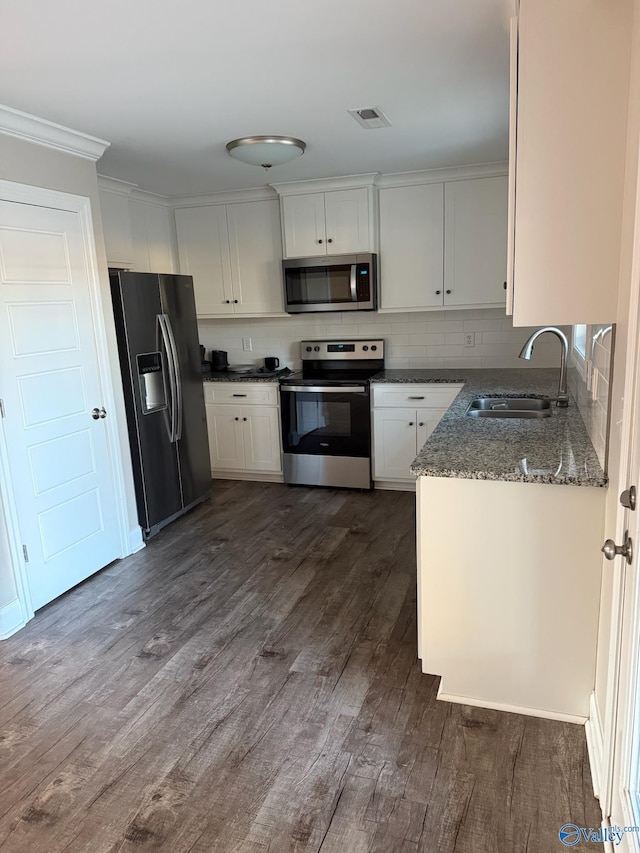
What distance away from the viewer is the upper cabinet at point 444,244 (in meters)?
4.11

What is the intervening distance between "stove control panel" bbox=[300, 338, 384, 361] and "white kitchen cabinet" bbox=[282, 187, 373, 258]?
0.74 m

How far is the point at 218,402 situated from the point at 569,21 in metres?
3.70

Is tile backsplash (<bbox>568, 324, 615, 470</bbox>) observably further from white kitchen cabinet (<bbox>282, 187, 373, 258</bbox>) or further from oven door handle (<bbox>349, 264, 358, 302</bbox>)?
Answer: white kitchen cabinet (<bbox>282, 187, 373, 258</bbox>)

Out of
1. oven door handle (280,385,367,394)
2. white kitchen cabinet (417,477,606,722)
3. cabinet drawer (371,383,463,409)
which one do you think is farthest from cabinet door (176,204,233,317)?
white kitchen cabinet (417,477,606,722)

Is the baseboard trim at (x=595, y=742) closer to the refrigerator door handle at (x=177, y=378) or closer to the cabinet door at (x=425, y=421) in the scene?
Answer: the cabinet door at (x=425, y=421)

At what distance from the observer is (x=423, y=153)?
3668mm

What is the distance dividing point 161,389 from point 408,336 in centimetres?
204

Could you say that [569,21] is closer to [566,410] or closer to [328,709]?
[566,410]

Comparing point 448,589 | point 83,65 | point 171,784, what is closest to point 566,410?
point 448,589

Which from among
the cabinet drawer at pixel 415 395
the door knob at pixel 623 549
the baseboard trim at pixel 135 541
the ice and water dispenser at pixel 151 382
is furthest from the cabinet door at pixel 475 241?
the door knob at pixel 623 549

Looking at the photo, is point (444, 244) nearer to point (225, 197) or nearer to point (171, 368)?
point (225, 197)

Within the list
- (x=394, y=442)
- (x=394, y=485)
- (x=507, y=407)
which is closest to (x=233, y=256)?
(x=394, y=442)

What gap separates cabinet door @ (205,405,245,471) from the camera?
4793mm

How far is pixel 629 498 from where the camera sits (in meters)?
1.29
